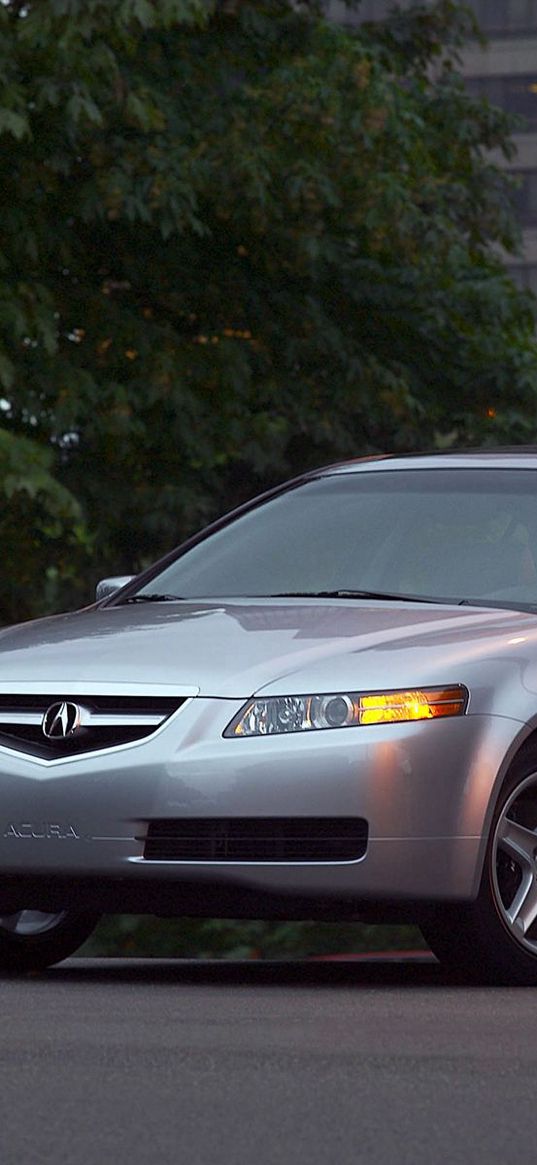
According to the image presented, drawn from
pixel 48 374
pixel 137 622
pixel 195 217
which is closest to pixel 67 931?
pixel 137 622

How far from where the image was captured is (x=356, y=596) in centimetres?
822

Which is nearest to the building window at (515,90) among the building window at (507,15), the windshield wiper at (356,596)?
the building window at (507,15)

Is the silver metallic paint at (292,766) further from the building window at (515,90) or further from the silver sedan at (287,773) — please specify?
the building window at (515,90)

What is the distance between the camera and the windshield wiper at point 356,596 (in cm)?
815

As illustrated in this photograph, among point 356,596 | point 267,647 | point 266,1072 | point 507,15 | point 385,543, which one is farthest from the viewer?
point 507,15

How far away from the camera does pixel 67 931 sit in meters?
8.38

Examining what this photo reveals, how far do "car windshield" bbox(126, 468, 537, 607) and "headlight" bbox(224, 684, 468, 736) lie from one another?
3.10ft

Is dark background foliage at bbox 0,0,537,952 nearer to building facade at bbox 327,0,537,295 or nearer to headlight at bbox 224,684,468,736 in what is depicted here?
headlight at bbox 224,684,468,736

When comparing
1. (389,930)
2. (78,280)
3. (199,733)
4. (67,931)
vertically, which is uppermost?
(78,280)

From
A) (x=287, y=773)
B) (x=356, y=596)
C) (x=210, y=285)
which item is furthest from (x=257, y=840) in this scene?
(x=210, y=285)

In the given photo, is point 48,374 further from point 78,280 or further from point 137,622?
point 137,622

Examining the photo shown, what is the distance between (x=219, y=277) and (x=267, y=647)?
42.3 feet

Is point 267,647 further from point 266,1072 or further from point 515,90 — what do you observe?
point 515,90

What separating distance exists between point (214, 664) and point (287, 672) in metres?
0.22
